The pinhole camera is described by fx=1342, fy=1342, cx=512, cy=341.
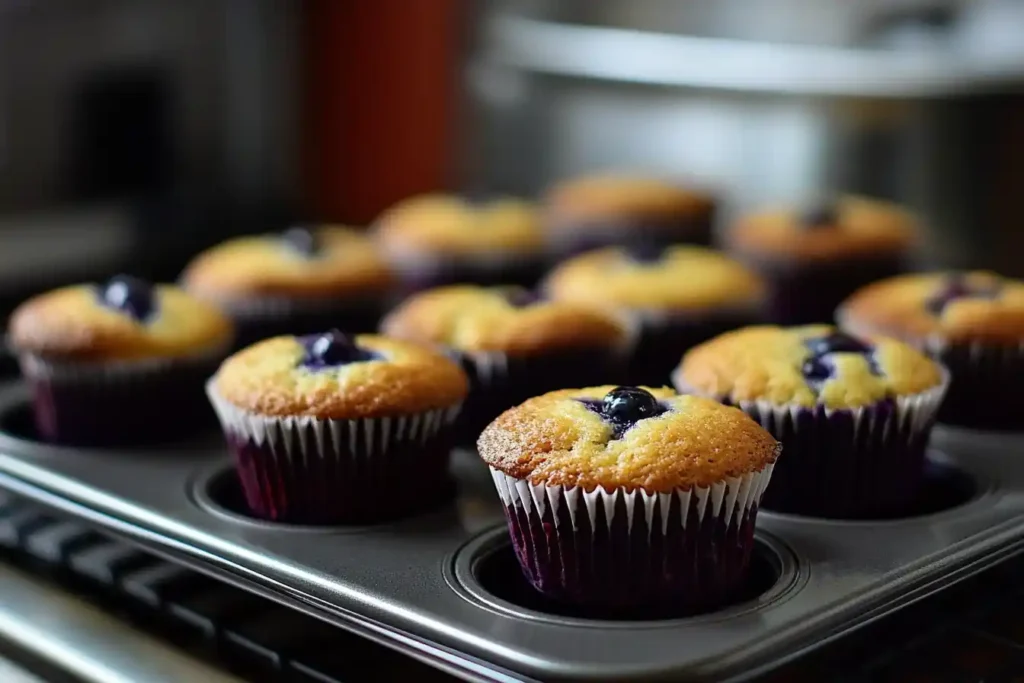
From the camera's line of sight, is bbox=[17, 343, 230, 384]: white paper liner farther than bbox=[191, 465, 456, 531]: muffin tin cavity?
Yes

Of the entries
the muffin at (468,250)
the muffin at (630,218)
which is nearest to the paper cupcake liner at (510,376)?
the muffin at (468,250)

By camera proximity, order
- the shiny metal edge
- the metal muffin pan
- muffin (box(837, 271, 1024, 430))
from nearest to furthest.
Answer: the metal muffin pan → muffin (box(837, 271, 1024, 430)) → the shiny metal edge

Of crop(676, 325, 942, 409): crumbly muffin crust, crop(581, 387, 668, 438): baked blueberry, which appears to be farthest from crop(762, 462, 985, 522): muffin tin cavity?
crop(581, 387, 668, 438): baked blueberry

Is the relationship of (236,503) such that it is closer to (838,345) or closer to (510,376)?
(510,376)

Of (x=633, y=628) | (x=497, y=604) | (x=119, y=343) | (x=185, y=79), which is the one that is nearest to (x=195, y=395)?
(x=119, y=343)

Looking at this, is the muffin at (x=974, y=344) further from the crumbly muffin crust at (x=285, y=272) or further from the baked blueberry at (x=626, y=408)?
the crumbly muffin crust at (x=285, y=272)

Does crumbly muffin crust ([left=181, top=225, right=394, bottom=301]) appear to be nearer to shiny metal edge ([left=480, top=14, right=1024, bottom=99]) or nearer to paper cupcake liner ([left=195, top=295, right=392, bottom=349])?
paper cupcake liner ([left=195, top=295, right=392, bottom=349])

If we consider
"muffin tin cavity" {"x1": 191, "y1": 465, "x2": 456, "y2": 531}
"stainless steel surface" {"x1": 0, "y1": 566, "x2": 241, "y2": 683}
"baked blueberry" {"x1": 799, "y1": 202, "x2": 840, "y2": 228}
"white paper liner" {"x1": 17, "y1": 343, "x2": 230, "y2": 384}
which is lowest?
"stainless steel surface" {"x1": 0, "y1": 566, "x2": 241, "y2": 683}

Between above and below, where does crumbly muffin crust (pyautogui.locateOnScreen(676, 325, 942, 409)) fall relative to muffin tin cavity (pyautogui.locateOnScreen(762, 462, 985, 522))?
above
